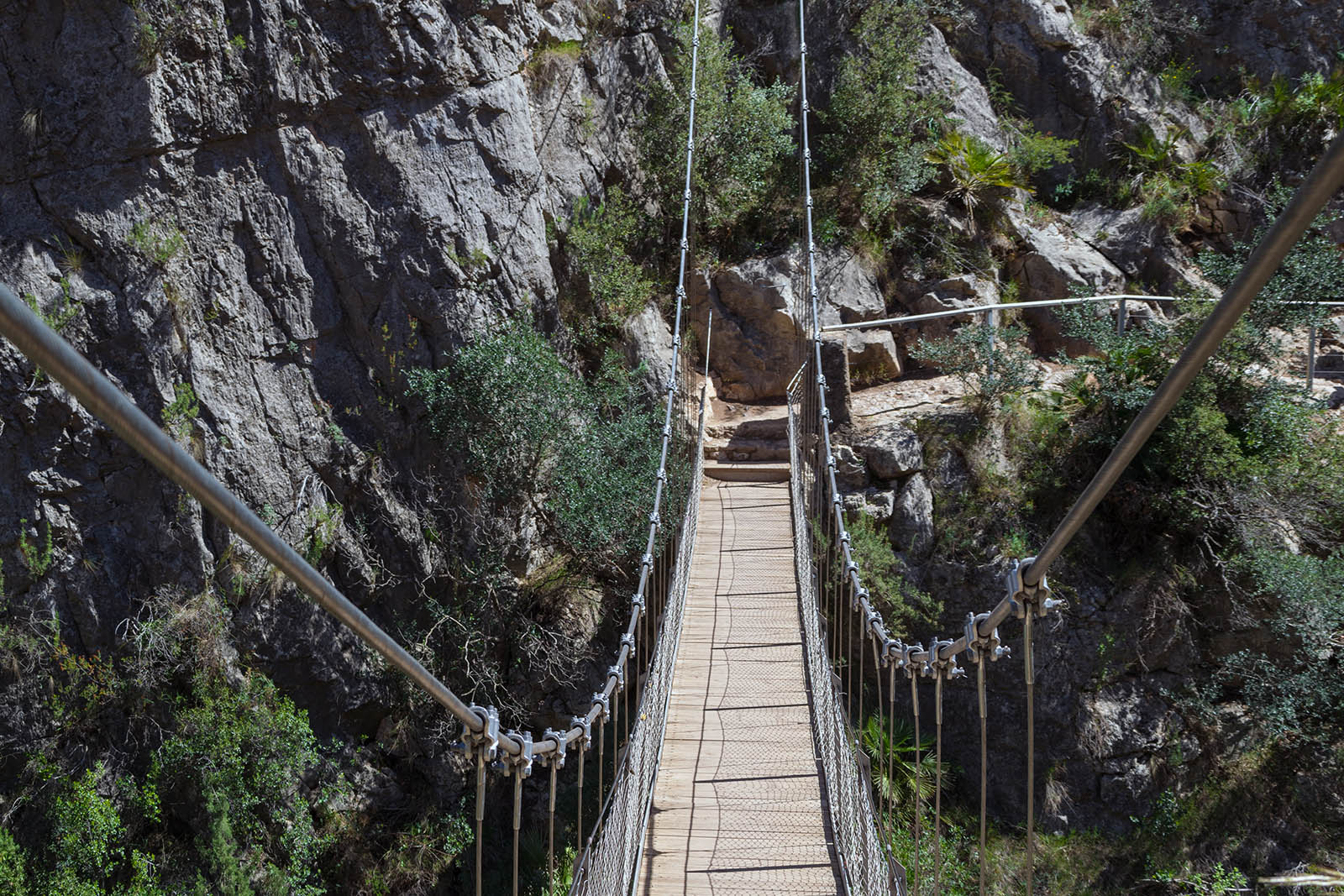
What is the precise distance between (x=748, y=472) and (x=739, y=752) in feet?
9.77

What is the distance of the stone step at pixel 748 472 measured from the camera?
5945 millimetres

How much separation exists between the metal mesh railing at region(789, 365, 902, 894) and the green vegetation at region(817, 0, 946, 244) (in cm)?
393

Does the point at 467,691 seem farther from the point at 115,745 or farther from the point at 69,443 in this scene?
the point at 69,443

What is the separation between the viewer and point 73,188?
4988 millimetres

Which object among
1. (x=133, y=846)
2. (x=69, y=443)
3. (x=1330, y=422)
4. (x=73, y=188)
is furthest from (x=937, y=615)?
(x=73, y=188)

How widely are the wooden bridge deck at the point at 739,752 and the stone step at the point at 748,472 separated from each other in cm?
122

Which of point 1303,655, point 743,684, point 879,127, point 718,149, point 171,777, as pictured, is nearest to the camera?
point 743,684

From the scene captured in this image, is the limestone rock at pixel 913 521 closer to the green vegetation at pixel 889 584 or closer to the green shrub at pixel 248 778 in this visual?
the green vegetation at pixel 889 584

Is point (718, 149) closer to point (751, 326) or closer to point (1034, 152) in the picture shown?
point (751, 326)

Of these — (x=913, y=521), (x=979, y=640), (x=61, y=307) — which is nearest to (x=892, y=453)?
(x=913, y=521)

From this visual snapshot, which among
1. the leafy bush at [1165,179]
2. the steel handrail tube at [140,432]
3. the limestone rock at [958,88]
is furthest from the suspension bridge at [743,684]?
the leafy bush at [1165,179]

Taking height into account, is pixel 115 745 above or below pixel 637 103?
below

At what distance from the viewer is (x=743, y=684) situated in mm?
3598

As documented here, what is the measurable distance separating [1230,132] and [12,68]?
875cm
